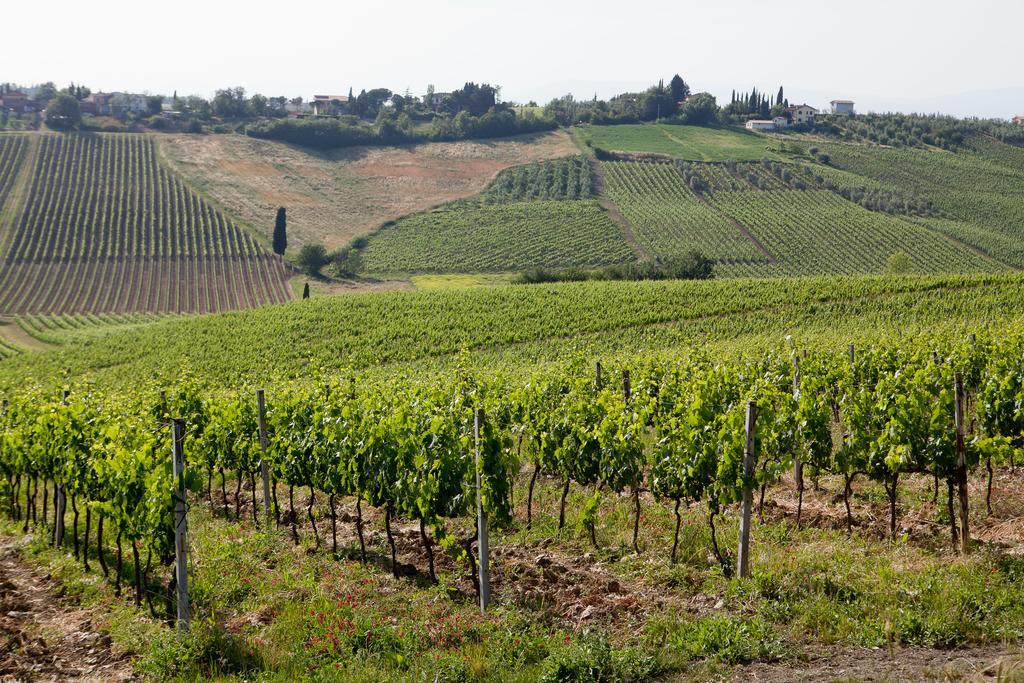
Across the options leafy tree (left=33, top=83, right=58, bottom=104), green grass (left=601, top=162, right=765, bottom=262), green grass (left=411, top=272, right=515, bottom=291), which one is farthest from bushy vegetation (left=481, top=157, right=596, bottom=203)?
leafy tree (left=33, top=83, right=58, bottom=104)

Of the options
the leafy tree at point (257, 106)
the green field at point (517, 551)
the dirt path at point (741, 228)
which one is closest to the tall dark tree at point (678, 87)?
the dirt path at point (741, 228)

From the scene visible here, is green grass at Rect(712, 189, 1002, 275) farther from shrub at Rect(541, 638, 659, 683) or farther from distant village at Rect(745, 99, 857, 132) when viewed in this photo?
shrub at Rect(541, 638, 659, 683)

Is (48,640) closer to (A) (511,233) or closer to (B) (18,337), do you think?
(B) (18,337)

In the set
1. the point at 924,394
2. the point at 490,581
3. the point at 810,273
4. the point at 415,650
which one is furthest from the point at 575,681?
the point at 810,273

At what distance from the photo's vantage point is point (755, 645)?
9.52 meters

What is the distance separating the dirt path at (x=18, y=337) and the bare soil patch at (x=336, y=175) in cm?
3230

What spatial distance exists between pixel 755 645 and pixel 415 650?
3.95 meters

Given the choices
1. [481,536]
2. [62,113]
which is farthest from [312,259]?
[481,536]

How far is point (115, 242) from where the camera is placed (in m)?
87.8

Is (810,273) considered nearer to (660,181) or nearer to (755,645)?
(660,181)

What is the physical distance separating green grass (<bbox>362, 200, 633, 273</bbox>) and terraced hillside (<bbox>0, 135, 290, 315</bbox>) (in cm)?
1365

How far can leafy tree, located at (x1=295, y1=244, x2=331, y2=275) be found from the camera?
83750 millimetres

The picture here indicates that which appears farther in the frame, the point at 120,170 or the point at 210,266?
the point at 120,170

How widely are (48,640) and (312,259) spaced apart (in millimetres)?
74850
